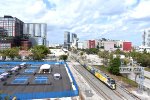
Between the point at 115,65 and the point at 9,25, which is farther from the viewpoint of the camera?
the point at 9,25

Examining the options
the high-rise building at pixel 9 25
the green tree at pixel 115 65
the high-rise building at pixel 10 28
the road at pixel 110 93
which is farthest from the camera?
the high-rise building at pixel 9 25

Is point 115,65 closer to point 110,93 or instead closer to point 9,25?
point 110,93

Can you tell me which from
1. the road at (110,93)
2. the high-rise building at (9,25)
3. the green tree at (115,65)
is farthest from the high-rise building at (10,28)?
the road at (110,93)

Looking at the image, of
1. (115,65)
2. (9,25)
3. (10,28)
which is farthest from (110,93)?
(9,25)

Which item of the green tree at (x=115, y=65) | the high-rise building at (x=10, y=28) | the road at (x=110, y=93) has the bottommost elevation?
the road at (x=110, y=93)

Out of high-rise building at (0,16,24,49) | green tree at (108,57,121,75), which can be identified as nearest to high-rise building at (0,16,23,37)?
high-rise building at (0,16,24,49)

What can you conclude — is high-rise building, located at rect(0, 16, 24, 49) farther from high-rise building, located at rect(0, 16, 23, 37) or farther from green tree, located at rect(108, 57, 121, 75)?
green tree, located at rect(108, 57, 121, 75)

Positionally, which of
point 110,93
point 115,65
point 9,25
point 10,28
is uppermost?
point 9,25

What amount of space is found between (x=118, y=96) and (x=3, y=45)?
430ft

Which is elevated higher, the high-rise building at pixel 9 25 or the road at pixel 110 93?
the high-rise building at pixel 9 25

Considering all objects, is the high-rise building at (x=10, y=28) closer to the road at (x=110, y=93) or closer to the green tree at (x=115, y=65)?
the green tree at (x=115, y=65)

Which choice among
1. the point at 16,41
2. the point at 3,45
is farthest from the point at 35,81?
the point at 16,41

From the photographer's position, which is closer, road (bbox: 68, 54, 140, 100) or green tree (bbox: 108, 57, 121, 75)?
road (bbox: 68, 54, 140, 100)

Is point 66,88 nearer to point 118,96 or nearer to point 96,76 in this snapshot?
point 118,96
